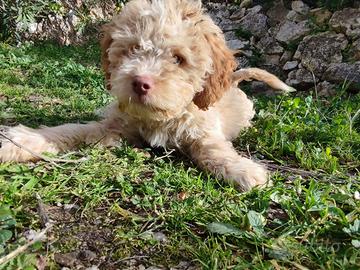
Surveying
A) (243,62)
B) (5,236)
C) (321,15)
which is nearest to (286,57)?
(243,62)

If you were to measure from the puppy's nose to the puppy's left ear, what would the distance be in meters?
0.50

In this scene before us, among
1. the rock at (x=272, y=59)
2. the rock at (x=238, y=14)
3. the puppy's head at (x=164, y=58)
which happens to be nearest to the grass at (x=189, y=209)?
the puppy's head at (x=164, y=58)

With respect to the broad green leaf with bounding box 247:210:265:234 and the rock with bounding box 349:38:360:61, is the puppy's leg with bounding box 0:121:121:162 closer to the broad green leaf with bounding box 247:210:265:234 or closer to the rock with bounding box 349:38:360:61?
the broad green leaf with bounding box 247:210:265:234

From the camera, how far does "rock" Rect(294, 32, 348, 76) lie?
20.5 feet

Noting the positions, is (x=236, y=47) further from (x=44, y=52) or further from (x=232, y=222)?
(x=232, y=222)

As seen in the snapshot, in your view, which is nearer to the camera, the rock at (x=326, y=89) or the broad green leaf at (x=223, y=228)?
the broad green leaf at (x=223, y=228)

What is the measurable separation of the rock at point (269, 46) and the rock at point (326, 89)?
116 centimetres

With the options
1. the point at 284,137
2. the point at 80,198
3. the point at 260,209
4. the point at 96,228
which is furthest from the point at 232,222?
the point at 284,137

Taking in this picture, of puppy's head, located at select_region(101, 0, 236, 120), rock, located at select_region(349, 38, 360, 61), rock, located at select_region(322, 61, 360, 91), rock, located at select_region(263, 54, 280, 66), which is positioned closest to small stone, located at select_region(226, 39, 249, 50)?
rock, located at select_region(263, 54, 280, 66)

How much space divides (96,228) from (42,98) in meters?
3.06

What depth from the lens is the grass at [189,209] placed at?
1.84 m

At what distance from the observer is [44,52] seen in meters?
7.86

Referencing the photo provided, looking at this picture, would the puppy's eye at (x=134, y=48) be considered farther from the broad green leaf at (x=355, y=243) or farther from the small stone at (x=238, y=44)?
the small stone at (x=238, y=44)

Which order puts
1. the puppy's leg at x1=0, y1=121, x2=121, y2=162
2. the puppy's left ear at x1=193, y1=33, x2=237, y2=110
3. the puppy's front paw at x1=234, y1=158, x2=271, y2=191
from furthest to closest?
the puppy's left ear at x1=193, y1=33, x2=237, y2=110 < the puppy's leg at x1=0, y1=121, x2=121, y2=162 < the puppy's front paw at x1=234, y1=158, x2=271, y2=191
